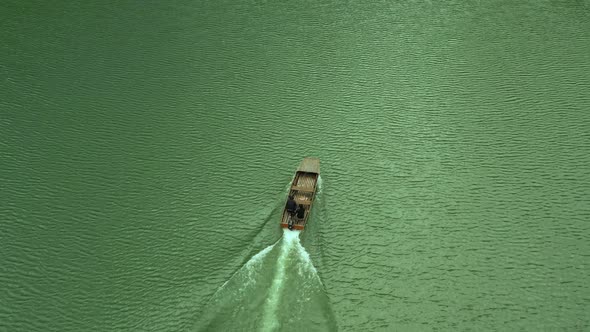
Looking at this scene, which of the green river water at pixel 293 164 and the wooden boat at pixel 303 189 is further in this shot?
the wooden boat at pixel 303 189

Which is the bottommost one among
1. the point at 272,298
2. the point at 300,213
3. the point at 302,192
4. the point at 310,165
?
the point at 272,298

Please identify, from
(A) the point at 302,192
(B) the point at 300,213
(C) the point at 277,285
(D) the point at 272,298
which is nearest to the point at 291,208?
(B) the point at 300,213

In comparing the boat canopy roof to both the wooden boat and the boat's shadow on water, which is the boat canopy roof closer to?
the wooden boat

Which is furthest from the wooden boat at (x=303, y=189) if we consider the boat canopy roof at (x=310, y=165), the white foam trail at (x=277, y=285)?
the white foam trail at (x=277, y=285)

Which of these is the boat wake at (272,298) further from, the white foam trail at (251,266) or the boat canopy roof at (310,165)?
the boat canopy roof at (310,165)

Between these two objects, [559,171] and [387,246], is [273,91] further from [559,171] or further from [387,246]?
[559,171]

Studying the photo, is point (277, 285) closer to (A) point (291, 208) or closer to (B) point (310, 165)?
A: (A) point (291, 208)

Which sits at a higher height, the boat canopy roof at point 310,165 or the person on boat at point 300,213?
the boat canopy roof at point 310,165
